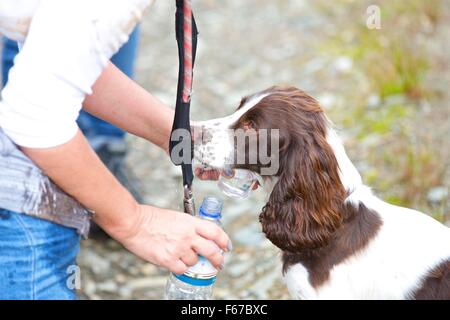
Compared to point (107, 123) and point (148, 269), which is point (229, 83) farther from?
point (148, 269)

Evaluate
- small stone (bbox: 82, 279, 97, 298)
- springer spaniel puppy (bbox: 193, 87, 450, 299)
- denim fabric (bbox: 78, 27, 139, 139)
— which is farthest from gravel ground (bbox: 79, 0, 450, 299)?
springer spaniel puppy (bbox: 193, 87, 450, 299)

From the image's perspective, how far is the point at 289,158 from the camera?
2590mm

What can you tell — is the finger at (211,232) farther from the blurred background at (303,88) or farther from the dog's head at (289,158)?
the blurred background at (303,88)

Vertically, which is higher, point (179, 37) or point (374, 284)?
point (179, 37)

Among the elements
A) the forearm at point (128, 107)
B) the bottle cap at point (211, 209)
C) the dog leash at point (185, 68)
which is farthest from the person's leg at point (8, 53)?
the bottle cap at point (211, 209)

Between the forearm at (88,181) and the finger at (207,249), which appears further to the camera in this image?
the finger at (207,249)

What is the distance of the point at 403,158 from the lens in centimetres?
415

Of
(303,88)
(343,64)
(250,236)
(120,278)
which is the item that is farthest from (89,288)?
(343,64)

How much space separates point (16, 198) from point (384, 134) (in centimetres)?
271

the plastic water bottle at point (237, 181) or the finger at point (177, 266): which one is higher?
the plastic water bottle at point (237, 181)

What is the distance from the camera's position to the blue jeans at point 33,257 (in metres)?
2.39
